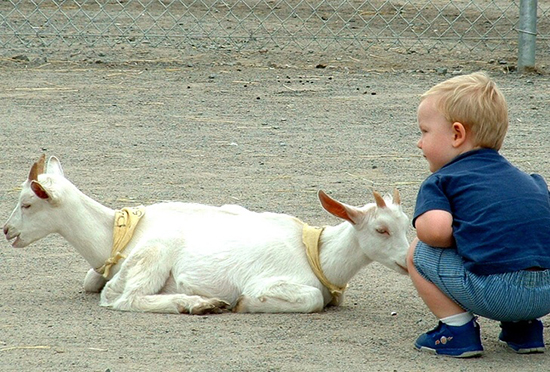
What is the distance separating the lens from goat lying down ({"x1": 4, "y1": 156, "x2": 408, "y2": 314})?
4367 mm

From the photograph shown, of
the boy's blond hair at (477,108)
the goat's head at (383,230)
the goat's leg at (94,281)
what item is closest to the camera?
the boy's blond hair at (477,108)

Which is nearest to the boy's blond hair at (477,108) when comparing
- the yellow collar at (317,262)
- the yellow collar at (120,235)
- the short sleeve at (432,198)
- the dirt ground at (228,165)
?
the short sleeve at (432,198)

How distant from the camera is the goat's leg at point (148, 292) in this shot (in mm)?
4387

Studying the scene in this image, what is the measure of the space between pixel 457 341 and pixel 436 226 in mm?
431

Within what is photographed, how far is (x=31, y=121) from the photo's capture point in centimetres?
827

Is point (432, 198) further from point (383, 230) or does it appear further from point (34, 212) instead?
point (34, 212)

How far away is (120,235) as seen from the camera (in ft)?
15.3

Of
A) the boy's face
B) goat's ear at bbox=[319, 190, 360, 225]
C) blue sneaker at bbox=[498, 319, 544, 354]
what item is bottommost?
blue sneaker at bbox=[498, 319, 544, 354]

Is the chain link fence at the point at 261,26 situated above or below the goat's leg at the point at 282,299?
above

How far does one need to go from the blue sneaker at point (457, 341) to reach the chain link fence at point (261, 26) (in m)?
7.64

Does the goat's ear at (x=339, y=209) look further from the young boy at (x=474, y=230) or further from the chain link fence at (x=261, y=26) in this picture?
the chain link fence at (x=261, y=26)

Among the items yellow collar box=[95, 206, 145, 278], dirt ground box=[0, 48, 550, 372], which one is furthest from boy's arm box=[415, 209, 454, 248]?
yellow collar box=[95, 206, 145, 278]

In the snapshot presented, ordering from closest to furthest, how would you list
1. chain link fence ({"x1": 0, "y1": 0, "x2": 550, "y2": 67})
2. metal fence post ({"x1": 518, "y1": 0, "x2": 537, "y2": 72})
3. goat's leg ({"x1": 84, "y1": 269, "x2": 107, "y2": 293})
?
goat's leg ({"x1": 84, "y1": 269, "x2": 107, "y2": 293})
metal fence post ({"x1": 518, "y1": 0, "x2": 537, "y2": 72})
chain link fence ({"x1": 0, "y1": 0, "x2": 550, "y2": 67})

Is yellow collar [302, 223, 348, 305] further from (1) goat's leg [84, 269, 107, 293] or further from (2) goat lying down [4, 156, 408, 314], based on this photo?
(1) goat's leg [84, 269, 107, 293]
